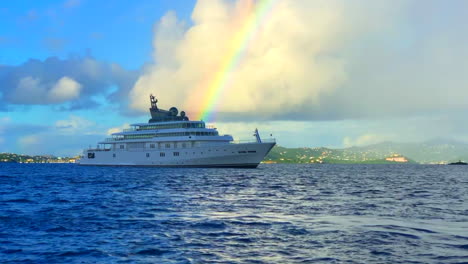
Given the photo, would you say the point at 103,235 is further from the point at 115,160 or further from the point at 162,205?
the point at 115,160

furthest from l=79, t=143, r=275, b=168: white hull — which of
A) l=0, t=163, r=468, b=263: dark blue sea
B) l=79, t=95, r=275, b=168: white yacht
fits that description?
l=0, t=163, r=468, b=263: dark blue sea

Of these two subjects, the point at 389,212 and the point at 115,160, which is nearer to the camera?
the point at 389,212

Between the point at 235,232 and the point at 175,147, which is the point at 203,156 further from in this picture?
the point at 235,232

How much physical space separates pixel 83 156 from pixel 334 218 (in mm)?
127877

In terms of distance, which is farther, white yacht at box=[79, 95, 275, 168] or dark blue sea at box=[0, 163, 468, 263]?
white yacht at box=[79, 95, 275, 168]

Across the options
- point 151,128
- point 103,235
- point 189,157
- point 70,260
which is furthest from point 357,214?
point 151,128

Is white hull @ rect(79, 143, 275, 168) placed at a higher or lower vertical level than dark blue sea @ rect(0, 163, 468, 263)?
higher

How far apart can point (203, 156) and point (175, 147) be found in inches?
382

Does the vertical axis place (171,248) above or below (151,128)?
below

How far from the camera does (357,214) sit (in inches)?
859

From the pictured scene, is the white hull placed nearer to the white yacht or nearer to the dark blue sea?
the white yacht

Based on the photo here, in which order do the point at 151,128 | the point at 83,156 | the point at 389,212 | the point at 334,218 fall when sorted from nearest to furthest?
the point at 334,218 < the point at 389,212 < the point at 151,128 < the point at 83,156

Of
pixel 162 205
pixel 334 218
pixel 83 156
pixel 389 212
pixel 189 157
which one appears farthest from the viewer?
pixel 83 156

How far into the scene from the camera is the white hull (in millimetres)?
93000
